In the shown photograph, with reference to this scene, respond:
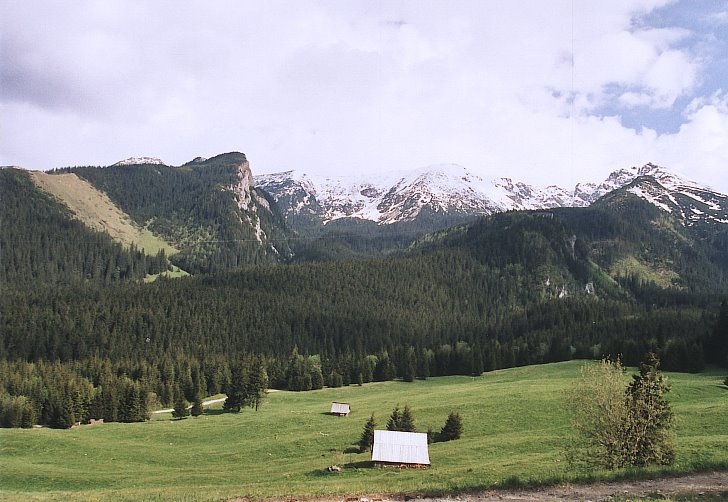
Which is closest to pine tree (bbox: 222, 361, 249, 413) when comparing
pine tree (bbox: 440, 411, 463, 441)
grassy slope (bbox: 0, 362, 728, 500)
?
grassy slope (bbox: 0, 362, 728, 500)

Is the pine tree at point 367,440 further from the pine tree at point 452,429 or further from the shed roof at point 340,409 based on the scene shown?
the shed roof at point 340,409

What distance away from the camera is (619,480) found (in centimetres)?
3678

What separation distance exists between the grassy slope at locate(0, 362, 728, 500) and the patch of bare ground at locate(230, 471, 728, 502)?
191 centimetres

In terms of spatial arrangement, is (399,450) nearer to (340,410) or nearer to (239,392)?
(340,410)

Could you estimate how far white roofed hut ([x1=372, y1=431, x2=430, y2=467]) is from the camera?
5166 cm

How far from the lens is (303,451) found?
2478 inches

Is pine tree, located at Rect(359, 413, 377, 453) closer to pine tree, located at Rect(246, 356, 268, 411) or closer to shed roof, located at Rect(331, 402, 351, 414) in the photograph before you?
shed roof, located at Rect(331, 402, 351, 414)

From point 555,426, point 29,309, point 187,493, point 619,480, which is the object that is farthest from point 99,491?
point 29,309

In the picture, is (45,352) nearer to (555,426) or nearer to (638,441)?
(555,426)

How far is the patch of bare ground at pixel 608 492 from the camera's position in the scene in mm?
32594

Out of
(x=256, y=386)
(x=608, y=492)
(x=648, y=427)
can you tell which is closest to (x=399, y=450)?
(x=608, y=492)

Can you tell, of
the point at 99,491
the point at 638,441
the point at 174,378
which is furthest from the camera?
the point at 174,378

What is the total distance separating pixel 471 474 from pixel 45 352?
170 metres

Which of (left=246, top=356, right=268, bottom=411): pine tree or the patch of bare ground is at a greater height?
(left=246, top=356, right=268, bottom=411): pine tree
